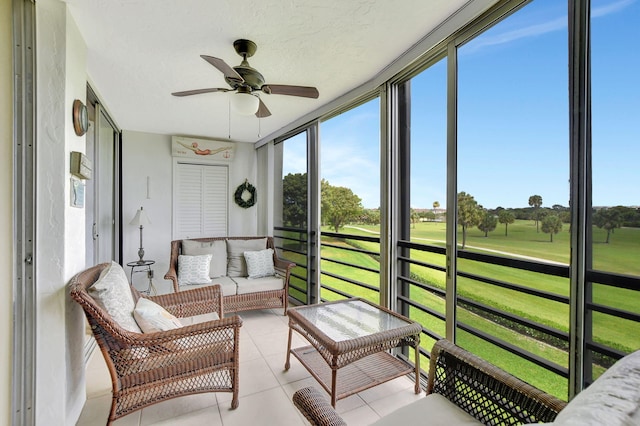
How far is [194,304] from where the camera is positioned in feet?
8.32

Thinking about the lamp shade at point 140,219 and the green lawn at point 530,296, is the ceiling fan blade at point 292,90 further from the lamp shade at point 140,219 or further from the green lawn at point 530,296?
the lamp shade at point 140,219

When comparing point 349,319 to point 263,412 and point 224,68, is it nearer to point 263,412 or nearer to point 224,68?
point 263,412

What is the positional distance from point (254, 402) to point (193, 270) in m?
1.95

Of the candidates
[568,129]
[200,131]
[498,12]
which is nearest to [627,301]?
[568,129]

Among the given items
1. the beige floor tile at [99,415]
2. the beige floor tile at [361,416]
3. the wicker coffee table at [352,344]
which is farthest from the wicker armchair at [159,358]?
the beige floor tile at [361,416]

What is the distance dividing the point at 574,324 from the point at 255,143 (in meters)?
4.67

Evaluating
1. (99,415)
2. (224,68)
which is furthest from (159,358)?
(224,68)

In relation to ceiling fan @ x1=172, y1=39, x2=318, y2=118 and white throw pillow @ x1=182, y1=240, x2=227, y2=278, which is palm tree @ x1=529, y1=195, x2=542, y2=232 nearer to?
ceiling fan @ x1=172, y1=39, x2=318, y2=118

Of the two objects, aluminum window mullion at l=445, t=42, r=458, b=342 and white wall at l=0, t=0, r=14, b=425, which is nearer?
white wall at l=0, t=0, r=14, b=425

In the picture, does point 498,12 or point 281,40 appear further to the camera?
point 281,40

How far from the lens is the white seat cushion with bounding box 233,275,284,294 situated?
3389 millimetres

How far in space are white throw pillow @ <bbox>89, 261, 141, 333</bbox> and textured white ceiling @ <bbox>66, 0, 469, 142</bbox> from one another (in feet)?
5.19

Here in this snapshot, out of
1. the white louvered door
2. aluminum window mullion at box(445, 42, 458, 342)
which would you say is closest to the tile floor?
aluminum window mullion at box(445, 42, 458, 342)

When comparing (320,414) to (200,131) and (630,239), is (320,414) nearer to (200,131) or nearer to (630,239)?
(630,239)
